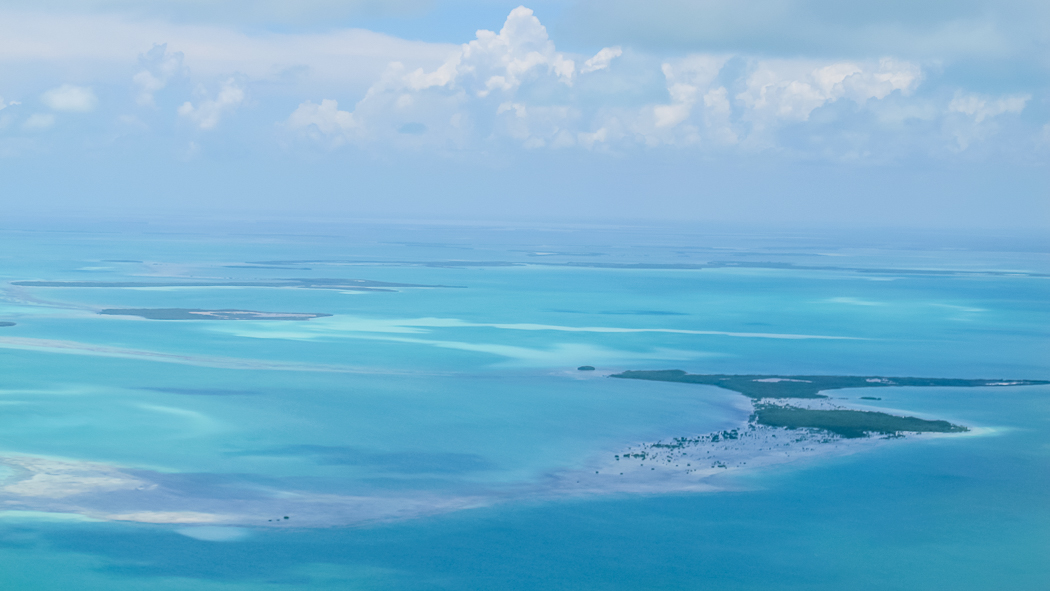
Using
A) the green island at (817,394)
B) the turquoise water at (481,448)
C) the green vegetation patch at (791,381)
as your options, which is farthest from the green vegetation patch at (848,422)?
the green vegetation patch at (791,381)

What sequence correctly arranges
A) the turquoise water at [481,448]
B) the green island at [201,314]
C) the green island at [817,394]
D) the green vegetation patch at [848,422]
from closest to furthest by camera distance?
the turquoise water at [481,448] → the green vegetation patch at [848,422] → the green island at [817,394] → the green island at [201,314]

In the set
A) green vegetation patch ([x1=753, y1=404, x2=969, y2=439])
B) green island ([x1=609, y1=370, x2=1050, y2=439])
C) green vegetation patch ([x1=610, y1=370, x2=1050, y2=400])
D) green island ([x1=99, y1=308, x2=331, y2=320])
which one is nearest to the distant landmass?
green island ([x1=99, y1=308, x2=331, y2=320])

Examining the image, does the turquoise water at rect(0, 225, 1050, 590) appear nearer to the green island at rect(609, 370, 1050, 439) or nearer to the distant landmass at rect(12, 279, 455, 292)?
the green island at rect(609, 370, 1050, 439)

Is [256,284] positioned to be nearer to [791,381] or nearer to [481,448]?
[791,381]

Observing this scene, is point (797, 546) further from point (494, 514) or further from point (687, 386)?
point (687, 386)

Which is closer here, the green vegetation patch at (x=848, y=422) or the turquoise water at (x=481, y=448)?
the turquoise water at (x=481, y=448)

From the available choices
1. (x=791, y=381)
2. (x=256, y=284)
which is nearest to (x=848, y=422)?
(x=791, y=381)

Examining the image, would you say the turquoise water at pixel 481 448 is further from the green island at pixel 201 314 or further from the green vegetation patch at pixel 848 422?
the green island at pixel 201 314
